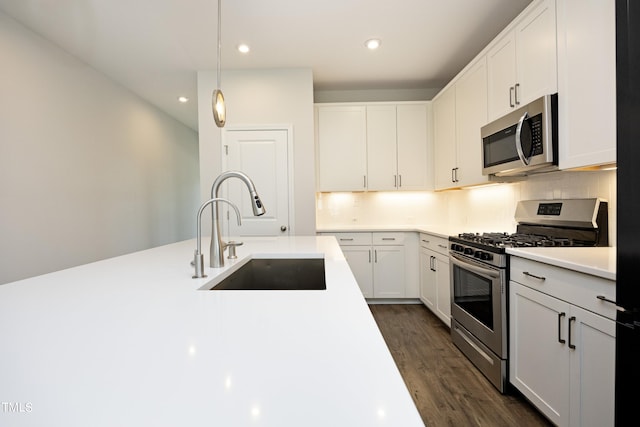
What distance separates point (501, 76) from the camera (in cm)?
232

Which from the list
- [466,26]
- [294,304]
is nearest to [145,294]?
[294,304]

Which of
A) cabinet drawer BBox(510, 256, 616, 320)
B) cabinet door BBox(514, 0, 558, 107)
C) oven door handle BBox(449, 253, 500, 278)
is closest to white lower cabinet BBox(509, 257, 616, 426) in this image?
cabinet drawer BBox(510, 256, 616, 320)

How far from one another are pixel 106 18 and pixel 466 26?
3016 millimetres

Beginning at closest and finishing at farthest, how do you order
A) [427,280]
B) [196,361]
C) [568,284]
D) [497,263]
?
[196,361], [568,284], [497,263], [427,280]

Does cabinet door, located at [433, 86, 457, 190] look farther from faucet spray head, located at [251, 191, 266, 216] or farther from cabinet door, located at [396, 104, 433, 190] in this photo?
faucet spray head, located at [251, 191, 266, 216]

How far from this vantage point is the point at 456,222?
3.78m

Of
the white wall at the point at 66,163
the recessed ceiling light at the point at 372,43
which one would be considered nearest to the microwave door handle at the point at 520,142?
the recessed ceiling light at the point at 372,43

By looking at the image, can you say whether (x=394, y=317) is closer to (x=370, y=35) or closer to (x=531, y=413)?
(x=531, y=413)

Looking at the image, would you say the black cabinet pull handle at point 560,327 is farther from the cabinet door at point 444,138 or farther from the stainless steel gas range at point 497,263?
the cabinet door at point 444,138

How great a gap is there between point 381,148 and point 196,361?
3616mm

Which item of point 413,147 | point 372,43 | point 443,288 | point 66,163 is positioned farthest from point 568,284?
point 66,163

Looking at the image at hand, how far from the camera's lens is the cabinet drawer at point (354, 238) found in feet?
11.8

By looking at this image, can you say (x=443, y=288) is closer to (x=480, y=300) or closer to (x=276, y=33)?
(x=480, y=300)

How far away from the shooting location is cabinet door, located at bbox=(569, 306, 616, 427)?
1.21m
